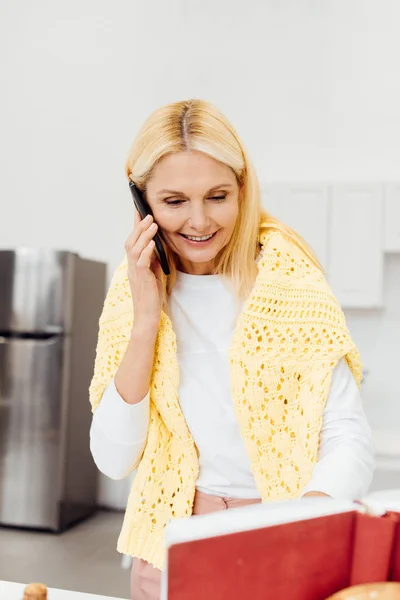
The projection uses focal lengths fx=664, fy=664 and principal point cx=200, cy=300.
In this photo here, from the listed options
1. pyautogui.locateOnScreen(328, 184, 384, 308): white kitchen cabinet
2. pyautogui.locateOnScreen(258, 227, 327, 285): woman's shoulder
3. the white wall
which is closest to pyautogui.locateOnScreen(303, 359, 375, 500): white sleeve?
pyautogui.locateOnScreen(258, 227, 327, 285): woman's shoulder

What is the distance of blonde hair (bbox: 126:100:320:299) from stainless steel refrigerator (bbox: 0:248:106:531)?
7.59ft

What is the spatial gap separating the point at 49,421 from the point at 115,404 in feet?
8.06

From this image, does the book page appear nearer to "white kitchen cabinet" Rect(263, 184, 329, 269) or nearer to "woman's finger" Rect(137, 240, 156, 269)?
"woman's finger" Rect(137, 240, 156, 269)

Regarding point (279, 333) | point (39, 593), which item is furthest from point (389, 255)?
point (39, 593)

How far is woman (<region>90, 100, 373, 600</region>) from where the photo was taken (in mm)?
1036

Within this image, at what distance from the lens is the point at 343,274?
3254mm

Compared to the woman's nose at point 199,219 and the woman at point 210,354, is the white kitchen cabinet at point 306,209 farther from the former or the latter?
the woman's nose at point 199,219

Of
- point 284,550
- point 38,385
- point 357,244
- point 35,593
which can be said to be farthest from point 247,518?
point 38,385

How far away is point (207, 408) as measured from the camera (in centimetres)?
111

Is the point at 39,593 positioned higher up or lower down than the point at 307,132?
lower down

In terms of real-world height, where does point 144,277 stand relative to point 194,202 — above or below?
below

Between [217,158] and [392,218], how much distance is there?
2334mm

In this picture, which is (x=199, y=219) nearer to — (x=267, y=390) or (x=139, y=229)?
(x=139, y=229)

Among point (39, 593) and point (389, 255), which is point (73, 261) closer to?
point (389, 255)
